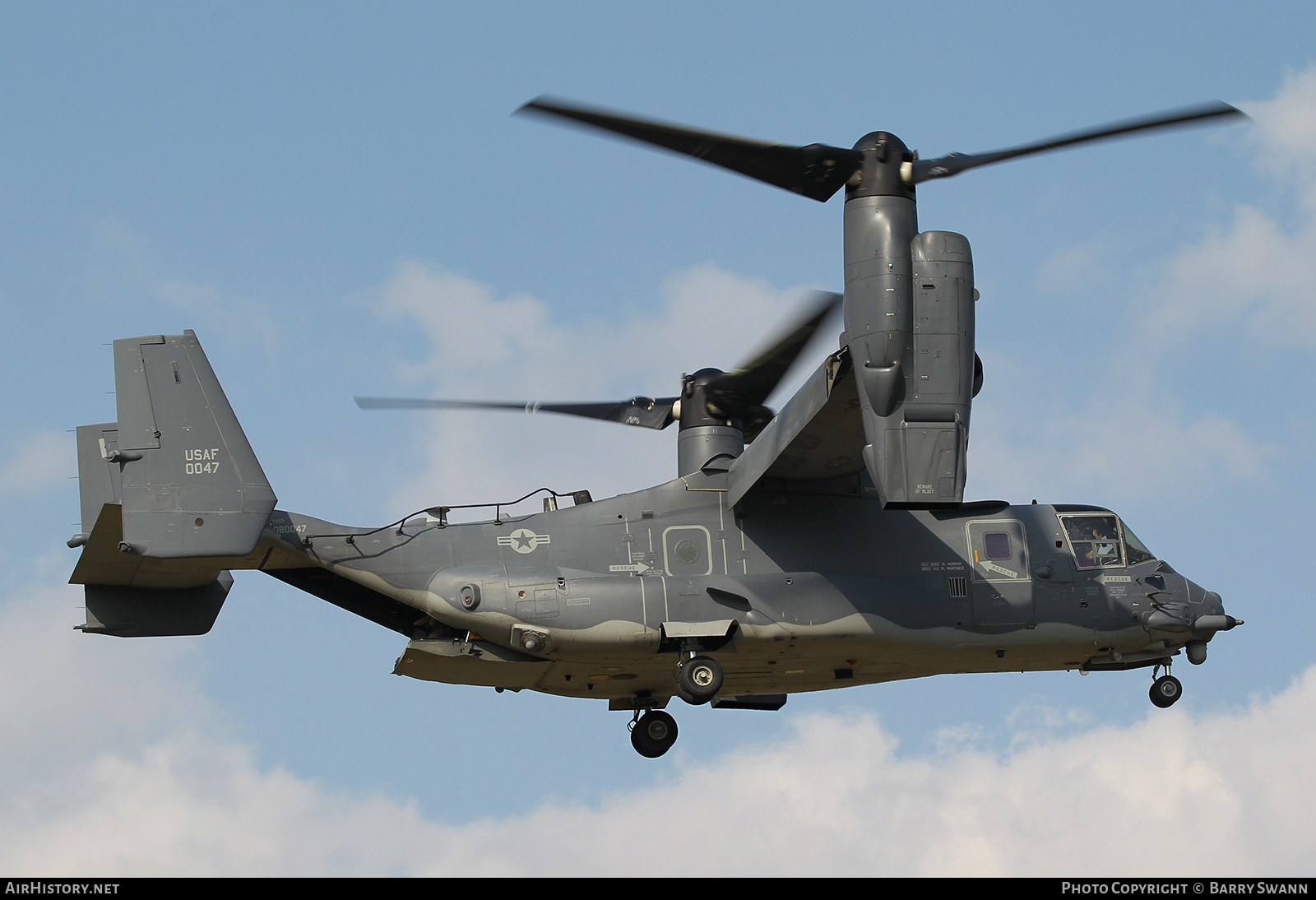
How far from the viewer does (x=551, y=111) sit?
16484 mm

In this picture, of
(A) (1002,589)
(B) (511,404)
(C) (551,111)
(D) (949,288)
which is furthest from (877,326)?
(B) (511,404)

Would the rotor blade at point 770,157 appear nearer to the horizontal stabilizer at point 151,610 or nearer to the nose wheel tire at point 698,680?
the nose wheel tire at point 698,680

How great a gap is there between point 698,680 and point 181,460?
671cm

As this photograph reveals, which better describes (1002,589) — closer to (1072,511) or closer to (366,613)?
(1072,511)

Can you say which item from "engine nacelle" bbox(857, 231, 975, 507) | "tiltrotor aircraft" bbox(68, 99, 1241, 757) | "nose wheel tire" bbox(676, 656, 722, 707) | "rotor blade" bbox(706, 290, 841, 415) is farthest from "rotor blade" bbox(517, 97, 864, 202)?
"nose wheel tire" bbox(676, 656, 722, 707)

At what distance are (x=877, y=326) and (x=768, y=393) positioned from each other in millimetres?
5158

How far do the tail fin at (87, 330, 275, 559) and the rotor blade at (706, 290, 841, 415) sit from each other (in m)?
6.28

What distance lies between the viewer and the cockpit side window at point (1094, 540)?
22.3 meters

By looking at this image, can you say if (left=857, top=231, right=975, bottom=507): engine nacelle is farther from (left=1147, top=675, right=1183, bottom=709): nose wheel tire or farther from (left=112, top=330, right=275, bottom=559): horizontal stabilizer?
(left=112, top=330, right=275, bottom=559): horizontal stabilizer

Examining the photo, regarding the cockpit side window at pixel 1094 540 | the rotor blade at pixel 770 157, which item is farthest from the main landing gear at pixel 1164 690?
the rotor blade at pixel 770 157

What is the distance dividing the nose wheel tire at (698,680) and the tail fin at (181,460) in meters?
5.37

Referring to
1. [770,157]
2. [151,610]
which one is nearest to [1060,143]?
[770,157]

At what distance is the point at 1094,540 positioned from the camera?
73.8 ft

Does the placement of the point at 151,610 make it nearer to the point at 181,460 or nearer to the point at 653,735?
the point at 181,460
